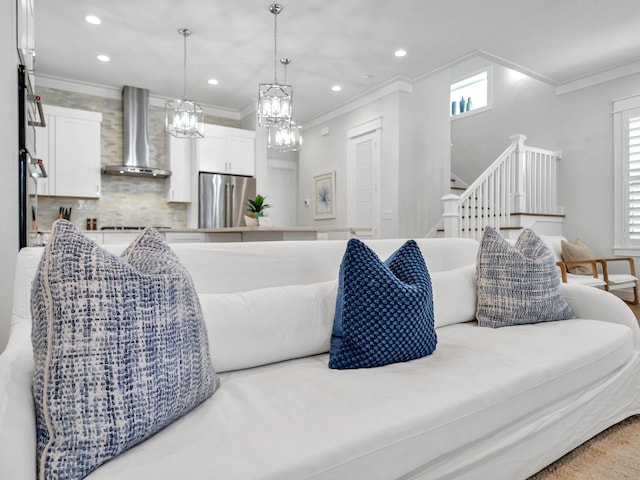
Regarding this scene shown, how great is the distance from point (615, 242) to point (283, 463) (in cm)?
536

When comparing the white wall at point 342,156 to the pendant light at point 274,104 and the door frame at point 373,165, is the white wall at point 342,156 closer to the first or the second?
the door frame at point 373,165

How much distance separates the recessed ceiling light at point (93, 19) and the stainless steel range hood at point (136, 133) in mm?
1699

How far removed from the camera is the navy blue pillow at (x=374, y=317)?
1.29 meters

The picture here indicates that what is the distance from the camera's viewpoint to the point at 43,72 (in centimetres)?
493

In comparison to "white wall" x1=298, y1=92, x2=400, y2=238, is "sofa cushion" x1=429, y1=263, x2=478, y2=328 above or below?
below

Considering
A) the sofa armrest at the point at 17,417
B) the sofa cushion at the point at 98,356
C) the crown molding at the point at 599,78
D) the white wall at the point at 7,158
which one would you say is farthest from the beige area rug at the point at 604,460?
the crown molding at the point at 599,78

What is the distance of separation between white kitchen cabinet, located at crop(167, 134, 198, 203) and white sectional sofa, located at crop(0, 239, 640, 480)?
4414mm

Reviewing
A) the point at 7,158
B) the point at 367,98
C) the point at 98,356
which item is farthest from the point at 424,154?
the point at 98,356

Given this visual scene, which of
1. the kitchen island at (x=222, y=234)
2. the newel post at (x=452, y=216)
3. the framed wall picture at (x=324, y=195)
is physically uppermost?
the framed wall picture at (x=324, y=195)

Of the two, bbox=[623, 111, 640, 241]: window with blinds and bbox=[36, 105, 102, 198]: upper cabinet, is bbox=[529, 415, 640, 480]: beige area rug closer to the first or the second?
bbox=[623, 111, 640, 241]: window with blinds

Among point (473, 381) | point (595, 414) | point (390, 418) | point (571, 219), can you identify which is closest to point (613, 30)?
point (571, 219)

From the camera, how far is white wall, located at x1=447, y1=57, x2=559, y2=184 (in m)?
5.80

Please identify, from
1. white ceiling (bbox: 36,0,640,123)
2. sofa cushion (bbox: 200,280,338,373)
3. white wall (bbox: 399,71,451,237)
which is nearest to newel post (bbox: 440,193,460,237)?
white wall (bbox: 399,71,451,237)

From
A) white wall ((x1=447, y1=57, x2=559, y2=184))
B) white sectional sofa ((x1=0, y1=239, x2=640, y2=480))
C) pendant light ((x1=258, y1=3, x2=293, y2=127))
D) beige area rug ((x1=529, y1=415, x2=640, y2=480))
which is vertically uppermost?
white wall ((x1=447, y1=57, x2=559, y2=184))
